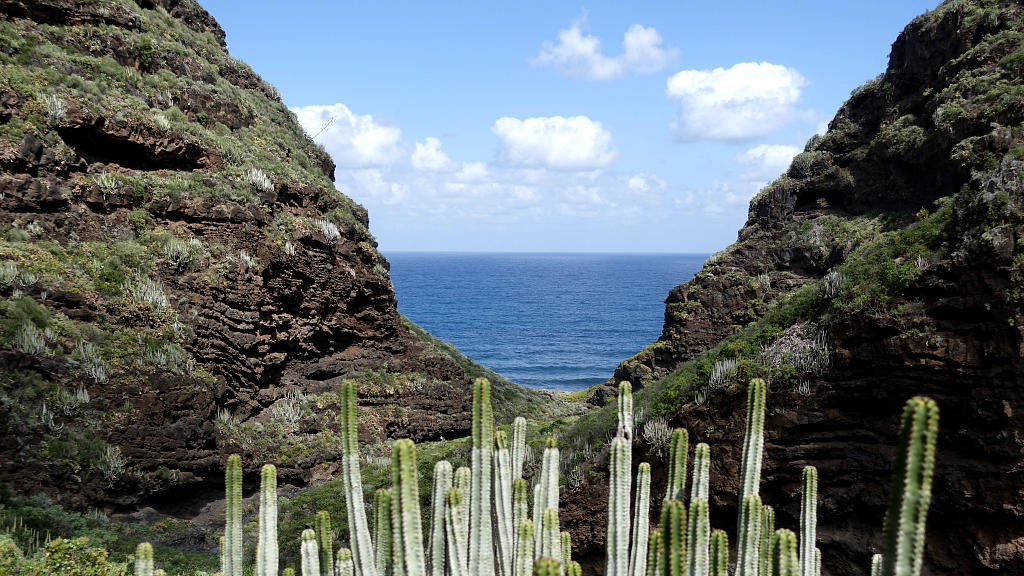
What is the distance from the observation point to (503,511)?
233 inches

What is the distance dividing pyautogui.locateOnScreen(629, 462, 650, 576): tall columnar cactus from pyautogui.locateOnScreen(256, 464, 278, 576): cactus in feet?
11.5

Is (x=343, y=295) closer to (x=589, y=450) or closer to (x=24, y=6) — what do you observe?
(x=589, y=450)

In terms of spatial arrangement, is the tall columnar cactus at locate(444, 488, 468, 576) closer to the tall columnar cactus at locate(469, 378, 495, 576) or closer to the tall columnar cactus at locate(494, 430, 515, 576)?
the tall columnar cactus at locate(469, 378, 495, 576)

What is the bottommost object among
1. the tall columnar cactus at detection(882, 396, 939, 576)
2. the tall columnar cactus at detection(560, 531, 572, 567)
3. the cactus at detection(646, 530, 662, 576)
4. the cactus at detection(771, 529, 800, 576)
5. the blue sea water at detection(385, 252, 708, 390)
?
the blue sea water at detection(385, 252, 708, 390)

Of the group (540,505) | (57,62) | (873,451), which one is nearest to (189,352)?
(57,62)

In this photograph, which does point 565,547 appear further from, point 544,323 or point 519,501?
point 544,323

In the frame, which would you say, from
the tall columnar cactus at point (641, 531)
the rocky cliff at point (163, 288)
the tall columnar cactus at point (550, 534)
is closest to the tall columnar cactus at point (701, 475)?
the tall columnar cactus at point (641, 531)

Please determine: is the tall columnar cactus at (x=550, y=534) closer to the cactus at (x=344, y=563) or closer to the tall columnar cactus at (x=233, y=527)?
the cactus at (x=344, y=563)

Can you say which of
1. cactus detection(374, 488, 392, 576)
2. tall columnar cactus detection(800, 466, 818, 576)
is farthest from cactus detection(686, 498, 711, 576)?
cactus detection(374, 488, 392, 576)

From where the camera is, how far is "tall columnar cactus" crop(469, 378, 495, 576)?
5.10 m

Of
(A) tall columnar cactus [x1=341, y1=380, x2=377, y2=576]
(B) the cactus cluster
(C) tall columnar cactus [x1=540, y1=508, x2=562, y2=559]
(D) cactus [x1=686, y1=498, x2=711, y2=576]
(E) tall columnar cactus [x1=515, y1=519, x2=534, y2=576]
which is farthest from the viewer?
(C) tall columnar cactus [x1=540, y1=508, x2=562, y2=559]

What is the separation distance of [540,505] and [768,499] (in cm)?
555

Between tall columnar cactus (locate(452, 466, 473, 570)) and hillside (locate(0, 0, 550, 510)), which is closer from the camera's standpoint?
tall columnar cactus (locate(452, 466, 473, 570))

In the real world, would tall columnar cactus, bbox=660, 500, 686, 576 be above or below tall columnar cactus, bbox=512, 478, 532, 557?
above
